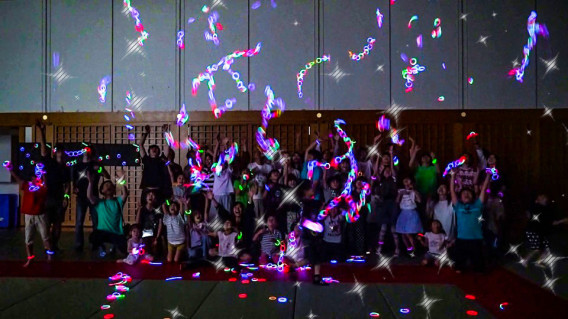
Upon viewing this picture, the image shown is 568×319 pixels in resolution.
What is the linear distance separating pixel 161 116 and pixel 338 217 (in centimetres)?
525

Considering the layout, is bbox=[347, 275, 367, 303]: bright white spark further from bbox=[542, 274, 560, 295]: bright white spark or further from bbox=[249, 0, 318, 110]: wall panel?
bbox=[249, 0, 318, 110]: wall panel

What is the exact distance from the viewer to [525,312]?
429cm

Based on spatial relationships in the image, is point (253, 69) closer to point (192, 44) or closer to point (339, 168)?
point (192, 44)

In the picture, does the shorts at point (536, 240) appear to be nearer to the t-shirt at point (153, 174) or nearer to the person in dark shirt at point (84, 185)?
the t-shirt at point (153, 174)

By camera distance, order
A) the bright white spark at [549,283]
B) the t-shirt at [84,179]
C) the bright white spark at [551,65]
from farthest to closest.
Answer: the bright white spark at [551,65], the t-shirt at [84,179], the bright white spark at [549,283]

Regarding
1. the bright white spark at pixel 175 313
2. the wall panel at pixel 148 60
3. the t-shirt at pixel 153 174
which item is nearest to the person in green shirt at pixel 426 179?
the t-shirt at pixel 153 174

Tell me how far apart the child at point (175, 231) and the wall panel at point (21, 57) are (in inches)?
222

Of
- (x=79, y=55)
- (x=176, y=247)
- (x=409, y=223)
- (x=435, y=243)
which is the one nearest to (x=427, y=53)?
(x=409, y=223)

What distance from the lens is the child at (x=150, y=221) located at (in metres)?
6.89

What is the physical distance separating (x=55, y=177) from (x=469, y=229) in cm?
636

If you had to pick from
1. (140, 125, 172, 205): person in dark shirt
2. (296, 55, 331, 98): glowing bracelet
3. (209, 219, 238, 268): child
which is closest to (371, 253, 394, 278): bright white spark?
(209, 219, 238, 268): child

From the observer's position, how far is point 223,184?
7.64 metres

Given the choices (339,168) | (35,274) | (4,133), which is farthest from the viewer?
(4,133)

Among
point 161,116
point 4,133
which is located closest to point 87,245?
point 161,116
